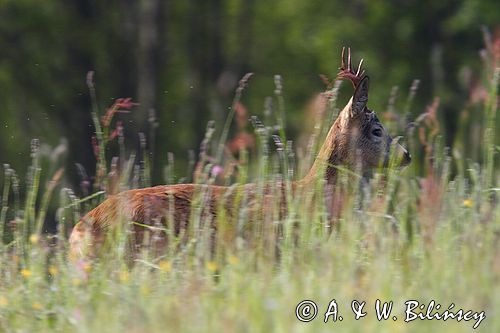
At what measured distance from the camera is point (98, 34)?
1916 centimetres

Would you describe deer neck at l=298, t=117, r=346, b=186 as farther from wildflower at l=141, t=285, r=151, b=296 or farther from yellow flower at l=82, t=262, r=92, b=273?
wildflower at l=141, t=285, r=151, b=296

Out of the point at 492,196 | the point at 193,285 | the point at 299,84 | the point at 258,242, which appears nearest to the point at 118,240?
the point at 258,242

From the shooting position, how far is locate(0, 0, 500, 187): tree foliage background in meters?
18.6

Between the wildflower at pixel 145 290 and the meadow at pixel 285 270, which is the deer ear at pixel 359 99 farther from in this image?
the wildflower at pixel 145 290

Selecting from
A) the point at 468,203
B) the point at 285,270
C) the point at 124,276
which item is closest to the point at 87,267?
the point at 124,276

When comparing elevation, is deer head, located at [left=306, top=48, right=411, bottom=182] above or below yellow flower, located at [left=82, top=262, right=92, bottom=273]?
above

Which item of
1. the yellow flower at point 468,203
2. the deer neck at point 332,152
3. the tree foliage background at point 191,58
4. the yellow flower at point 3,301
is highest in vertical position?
the tree foliage background at point 191,58

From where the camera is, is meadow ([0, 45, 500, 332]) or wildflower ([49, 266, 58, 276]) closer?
meadow ([0, 45, 500, 332])

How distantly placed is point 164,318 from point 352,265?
104 centimetres

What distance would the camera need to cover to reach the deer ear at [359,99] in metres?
8.58

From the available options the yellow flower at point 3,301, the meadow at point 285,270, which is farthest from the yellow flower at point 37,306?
the yellow flower at point 3,301

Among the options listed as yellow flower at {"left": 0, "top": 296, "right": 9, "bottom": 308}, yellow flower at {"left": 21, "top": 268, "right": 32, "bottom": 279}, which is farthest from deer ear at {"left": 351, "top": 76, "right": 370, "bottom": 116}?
yellow flower at {"left": 0, "top": 296, "right": 9, "bottom": 308}

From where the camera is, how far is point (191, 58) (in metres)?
21.0

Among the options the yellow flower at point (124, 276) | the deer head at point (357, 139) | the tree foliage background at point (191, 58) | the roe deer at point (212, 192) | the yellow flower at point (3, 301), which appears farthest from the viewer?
the tree foliage background at point (191, 58)
